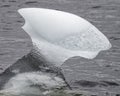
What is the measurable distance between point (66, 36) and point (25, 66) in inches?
45.0

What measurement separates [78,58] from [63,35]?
422 centimetres

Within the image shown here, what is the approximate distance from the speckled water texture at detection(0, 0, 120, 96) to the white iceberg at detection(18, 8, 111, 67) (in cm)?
73

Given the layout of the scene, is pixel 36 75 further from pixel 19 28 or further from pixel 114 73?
pixel 19 28

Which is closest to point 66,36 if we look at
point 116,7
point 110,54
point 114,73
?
point 114,73

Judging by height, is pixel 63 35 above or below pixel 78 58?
above

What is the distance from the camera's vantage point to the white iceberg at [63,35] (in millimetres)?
11844

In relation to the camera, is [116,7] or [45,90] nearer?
[45,90]

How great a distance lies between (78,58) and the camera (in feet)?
52.8

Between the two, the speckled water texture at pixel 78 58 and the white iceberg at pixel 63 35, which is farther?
the speckled water texture at pixel 78 58

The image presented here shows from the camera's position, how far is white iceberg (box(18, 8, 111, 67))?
1184 cm

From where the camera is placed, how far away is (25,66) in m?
12.6

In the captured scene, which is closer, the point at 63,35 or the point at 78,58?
the point at 63,35

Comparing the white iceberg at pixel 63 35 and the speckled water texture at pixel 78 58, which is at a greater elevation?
the white iceberg at pixel 63 35

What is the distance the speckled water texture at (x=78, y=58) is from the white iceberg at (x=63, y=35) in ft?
2.39
